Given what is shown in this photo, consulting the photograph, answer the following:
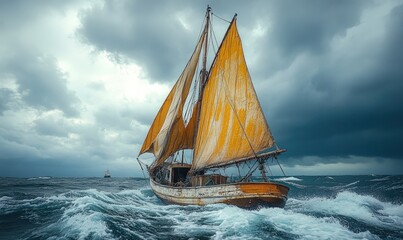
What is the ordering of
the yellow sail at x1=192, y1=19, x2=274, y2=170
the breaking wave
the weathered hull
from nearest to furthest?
the breaking wave → the weathered hull → the yellow sail at x1=192, y1=19, x2=274, y2=170

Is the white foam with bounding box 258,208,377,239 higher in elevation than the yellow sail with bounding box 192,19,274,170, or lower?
lower

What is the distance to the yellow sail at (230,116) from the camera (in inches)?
731

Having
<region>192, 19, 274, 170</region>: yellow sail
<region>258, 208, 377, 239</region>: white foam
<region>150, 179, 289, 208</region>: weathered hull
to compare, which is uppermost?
<region>192, 19, 274, 170</region>: yellow sail

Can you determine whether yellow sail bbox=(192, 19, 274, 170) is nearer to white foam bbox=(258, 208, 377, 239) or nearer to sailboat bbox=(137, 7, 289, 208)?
sailboat bbox=(137, 7, 289, 208)

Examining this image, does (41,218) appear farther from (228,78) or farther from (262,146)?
(228,78)

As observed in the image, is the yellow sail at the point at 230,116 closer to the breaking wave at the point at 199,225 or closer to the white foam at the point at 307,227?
the breaking wave at the point at 199,225

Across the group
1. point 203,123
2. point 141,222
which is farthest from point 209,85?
point 141,222

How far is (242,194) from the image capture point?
16141mm

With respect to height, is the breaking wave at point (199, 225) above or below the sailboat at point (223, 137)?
below

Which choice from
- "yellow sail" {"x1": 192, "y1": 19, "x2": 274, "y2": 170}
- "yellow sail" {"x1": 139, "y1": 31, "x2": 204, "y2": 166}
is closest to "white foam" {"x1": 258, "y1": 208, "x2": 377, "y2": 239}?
"yellow sail" {"x1": 192, "y1": 19, "x2": 274, "y2": 170}

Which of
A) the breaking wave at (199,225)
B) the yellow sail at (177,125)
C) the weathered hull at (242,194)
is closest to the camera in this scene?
the breaking wave at (199,225)

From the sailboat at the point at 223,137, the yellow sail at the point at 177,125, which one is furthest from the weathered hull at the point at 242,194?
the yellow sail at the point at 177,125

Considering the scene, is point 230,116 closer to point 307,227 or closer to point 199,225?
point 199,225

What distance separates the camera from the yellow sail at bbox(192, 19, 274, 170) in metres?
18.6
